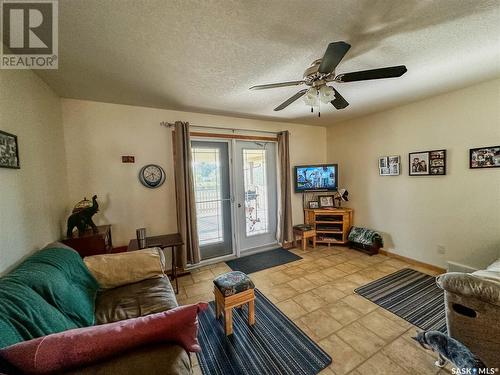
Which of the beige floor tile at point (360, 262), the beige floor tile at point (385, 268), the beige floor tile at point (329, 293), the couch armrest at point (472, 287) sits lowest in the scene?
the beige floor tile at point (329, 293)

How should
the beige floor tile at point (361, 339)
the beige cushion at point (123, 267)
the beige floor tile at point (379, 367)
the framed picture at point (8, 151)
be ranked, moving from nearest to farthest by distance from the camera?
the framed picture at point (8, 151) < the beige floor tile at point (379, 367) < the beige floor tile at point (361, 339) < the beige cushion at point (123, 267)

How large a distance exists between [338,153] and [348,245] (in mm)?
1879

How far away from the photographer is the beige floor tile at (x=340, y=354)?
1.48m

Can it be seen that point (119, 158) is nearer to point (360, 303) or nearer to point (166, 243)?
point (166, 243)

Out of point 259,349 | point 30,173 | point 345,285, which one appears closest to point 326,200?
point 345,285

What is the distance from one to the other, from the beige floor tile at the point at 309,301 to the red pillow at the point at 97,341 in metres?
1.70

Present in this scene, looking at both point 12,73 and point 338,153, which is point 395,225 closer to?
point 338,153

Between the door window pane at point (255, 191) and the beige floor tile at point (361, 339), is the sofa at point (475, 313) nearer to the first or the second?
the beige floor tile at point (361, 339)

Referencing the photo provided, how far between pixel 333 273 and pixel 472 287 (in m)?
1.67

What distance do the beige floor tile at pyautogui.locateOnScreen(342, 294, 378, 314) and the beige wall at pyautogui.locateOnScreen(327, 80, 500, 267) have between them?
1567 mm

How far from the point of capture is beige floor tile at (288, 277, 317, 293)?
2.52 meters

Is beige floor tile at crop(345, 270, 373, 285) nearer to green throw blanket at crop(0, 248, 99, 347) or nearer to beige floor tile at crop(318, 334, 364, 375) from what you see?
beige floor tile at crop(318, 334, 364, 375)

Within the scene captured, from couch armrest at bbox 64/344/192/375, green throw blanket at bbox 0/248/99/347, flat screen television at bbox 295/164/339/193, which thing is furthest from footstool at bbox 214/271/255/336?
flat screen television at bbox 295/164/339/193

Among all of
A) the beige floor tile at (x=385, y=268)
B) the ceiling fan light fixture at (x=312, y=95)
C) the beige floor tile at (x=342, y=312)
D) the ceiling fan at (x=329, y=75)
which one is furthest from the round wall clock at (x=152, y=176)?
the beige floor tile at (x=385, y=268)
